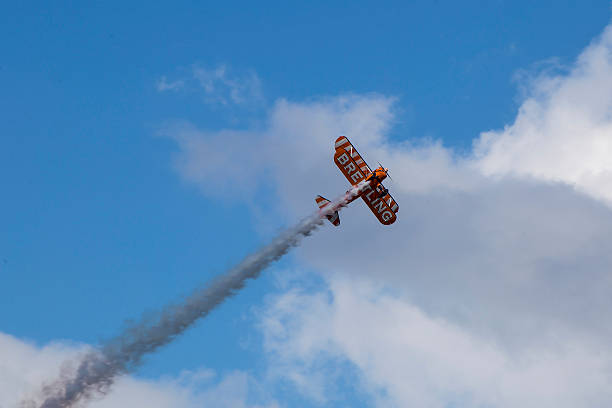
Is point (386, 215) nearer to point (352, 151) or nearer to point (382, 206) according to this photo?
point (382, 206)

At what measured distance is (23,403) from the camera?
10088 cm

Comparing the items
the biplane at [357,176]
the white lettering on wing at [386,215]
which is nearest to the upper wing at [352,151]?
the biplane at [357,176]

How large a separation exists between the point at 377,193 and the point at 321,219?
7267mm

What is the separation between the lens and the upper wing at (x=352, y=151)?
105 meters

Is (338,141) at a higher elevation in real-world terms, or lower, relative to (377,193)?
higher

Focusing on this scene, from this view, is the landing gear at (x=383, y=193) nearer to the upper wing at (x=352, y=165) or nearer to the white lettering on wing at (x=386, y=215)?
the upper wing at (x=352, y=165)

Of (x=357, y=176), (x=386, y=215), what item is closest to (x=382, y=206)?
(x=386, y=215)

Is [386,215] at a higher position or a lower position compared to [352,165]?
lower

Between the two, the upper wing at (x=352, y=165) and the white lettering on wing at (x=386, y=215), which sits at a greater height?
the upper wing at (x=352, y=165)

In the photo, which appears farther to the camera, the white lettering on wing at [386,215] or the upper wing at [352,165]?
the white lettering on wing at [386,215]

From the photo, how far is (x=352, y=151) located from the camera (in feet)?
346

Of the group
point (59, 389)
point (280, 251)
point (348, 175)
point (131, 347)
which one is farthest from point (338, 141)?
point (59, 389)

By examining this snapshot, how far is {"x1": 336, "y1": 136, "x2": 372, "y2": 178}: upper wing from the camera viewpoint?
105125 mm

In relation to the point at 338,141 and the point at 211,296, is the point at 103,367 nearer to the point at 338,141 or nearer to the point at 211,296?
the point at 211,296
